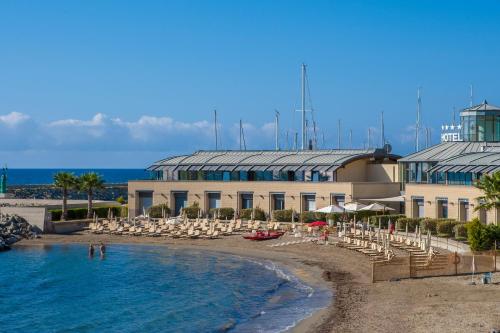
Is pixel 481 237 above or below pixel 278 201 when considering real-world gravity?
below

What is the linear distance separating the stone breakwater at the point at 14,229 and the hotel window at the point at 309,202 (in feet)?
80.4

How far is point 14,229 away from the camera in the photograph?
243 ft

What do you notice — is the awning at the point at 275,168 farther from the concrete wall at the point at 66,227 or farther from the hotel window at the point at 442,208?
the concrete wall at the point at 66,227

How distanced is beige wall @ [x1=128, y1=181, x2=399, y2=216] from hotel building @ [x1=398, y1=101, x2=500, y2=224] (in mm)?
3510

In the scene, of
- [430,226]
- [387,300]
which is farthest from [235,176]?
[387,300]

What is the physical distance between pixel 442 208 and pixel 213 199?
24597 millimetres

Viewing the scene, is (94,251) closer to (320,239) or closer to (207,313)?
(320,239)

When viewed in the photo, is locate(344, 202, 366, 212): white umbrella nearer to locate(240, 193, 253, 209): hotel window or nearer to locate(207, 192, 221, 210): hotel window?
locate(240, 193, 253, 209): hotel window

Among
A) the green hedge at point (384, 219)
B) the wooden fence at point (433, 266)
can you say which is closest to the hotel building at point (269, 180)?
the green hedge at point (384, 219)

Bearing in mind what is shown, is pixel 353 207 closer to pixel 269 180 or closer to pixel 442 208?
pixel 442 208

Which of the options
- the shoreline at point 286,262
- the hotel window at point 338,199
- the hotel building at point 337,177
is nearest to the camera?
the shoreline at point 286,262

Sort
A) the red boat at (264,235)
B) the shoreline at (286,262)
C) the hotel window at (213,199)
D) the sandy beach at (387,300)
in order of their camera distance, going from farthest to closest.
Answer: the hotel window at (213,199)
the red boat at (264,235)
the shoreline at (286,262)
the sandy beach at (387,300)

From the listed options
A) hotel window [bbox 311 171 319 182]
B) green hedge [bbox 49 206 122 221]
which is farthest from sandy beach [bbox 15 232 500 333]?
green hedge [bbox 49 206 122 221]

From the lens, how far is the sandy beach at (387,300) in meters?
33.2
